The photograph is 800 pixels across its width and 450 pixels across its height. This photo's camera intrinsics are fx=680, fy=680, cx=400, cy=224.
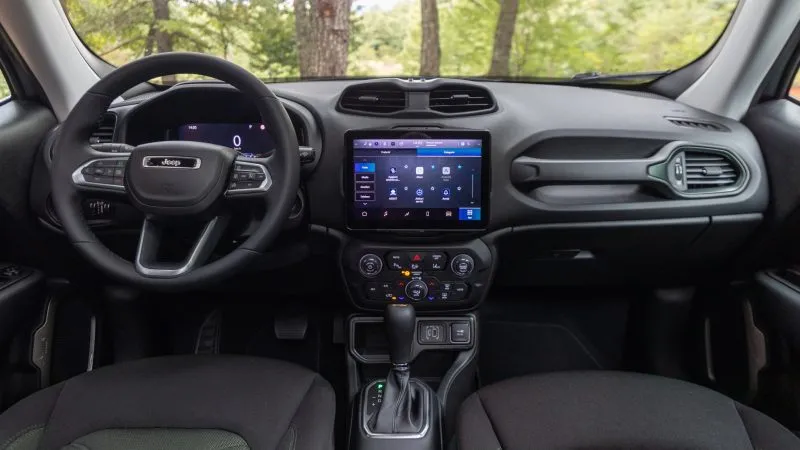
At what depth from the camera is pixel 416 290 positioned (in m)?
1.97

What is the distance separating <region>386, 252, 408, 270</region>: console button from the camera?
194 centimetres

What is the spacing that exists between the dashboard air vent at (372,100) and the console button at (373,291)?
0.50m

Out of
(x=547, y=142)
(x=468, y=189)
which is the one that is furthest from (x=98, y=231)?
(x=547, y=142)

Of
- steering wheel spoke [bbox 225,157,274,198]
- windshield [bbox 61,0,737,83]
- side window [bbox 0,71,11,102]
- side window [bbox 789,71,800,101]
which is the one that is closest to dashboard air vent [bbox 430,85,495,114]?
windshield [bbox 61,0,737,83]

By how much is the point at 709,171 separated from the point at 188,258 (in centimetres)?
148

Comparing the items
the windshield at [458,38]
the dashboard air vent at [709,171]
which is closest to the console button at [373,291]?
the windshield at [458,38]

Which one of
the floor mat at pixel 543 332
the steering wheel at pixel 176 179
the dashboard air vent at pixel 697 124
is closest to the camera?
the steering wheel at pixel 176 179

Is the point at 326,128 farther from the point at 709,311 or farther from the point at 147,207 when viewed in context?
the point at 709,311

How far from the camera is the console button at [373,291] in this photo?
1.99 m

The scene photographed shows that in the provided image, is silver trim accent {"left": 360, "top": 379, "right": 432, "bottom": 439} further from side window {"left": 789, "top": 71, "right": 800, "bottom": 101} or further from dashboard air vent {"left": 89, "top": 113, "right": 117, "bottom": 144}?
side window {"left": 789, "top": 71, "right": 800, "bottom": 101}

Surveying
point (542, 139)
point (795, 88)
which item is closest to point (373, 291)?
point (542, 139)

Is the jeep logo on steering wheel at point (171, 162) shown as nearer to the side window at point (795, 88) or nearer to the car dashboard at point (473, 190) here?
the car dashboard at point (473, 190)

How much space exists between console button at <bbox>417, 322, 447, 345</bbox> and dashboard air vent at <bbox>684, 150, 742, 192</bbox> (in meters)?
0.84

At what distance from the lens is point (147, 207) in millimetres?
1547
